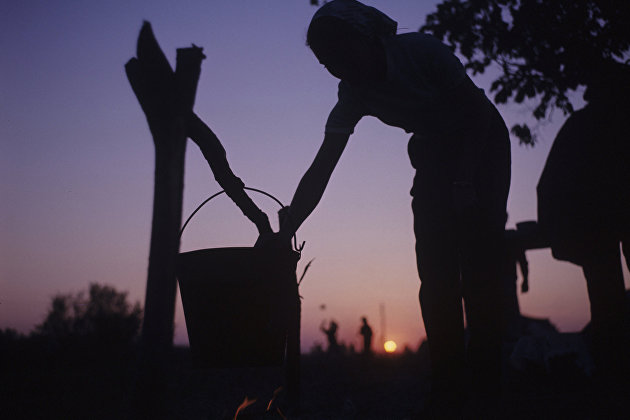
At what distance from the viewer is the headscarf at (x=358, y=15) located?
7.79ft

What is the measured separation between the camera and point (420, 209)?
260 centimetres

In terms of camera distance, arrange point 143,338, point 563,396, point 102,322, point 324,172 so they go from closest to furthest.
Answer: point 143,338 < point 324,172 < point 563,396 < point 102,322

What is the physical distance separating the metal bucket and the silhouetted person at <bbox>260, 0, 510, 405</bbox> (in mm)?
282

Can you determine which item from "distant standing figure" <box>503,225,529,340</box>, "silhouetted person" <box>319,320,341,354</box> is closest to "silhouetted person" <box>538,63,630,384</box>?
"distant standing figure" <box>503,225,529,340</box>

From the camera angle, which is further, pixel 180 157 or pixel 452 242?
pixel 452 242

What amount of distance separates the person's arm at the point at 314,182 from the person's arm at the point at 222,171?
154mm

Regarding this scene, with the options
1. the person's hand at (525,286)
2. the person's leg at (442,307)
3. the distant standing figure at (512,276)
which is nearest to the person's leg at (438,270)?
the person's leg at (442,307)

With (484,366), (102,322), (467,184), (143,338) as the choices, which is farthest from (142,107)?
(102,322)

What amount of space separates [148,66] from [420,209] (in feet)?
5.39

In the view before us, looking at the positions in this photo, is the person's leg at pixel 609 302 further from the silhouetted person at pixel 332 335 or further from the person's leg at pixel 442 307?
the silhouetted person at pixel 332 335

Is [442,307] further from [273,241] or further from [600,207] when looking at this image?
[600,207]

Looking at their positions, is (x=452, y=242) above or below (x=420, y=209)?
below

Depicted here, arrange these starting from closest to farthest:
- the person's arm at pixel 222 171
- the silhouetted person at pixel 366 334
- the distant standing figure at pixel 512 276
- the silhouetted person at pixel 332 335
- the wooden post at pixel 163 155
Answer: the wooden post at pixel 163 155
the person's arm at pixel 222 171
the distant standing figure at pixel 512 276
the silhouetted person at pixel 366 334
the silhouetted person at pixel 332 335

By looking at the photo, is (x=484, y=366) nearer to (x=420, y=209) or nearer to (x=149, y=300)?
(x=420, y=209)
